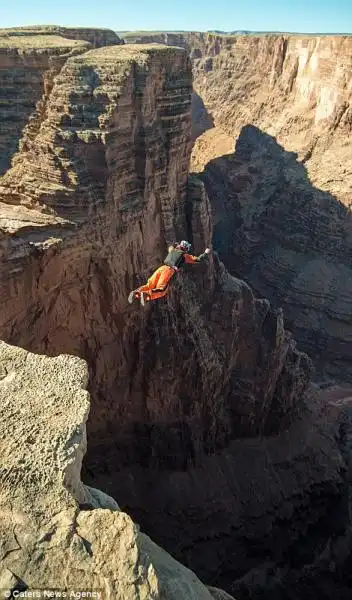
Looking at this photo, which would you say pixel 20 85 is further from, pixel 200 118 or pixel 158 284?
pixel 200 118

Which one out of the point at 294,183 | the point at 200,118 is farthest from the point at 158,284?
the point at 200,118

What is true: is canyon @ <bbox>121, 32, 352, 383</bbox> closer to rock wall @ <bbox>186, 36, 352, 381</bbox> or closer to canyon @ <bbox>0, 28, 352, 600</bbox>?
rock wall @ <bbox>186, 36, 352, 381</bbox>

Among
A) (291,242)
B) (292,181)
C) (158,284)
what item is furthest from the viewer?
(292,181)

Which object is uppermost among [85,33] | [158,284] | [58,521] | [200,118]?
[85,33]

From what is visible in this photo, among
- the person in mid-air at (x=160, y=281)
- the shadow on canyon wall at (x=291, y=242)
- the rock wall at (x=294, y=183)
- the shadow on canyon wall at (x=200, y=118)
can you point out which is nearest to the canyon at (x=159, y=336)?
the person in mid-air at (x=160, y=281)

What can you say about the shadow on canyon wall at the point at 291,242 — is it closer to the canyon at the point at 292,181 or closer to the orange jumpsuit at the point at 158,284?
the canyon at the point at 292,181

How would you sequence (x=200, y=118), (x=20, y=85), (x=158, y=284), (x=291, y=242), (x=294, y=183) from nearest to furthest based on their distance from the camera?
(x=158, y=284) → (x=20, y=85) → (x=291, y=242) → (x=294, y=183) → (x=200, y=118)

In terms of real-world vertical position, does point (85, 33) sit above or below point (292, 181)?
above
